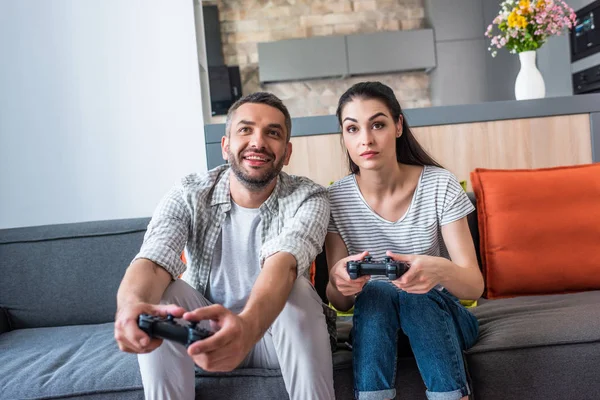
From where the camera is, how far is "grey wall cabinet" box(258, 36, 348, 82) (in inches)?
202

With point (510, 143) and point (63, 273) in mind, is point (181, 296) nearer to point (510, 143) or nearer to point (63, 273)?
point (63, 273)

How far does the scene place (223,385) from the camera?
1.34 meters

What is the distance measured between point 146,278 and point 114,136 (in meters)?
1.21

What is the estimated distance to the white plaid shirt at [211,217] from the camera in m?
1.39

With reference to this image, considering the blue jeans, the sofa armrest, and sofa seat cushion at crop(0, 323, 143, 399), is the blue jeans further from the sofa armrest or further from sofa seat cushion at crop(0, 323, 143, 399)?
the sofa armrest

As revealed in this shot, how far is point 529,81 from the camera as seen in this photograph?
8.34 feet

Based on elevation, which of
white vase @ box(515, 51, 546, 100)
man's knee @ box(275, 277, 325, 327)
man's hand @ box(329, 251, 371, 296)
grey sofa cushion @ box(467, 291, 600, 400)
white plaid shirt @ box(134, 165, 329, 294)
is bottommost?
grey sofa cushion @ box(467, 291, 600, 400)

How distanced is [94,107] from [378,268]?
1522 millimetres

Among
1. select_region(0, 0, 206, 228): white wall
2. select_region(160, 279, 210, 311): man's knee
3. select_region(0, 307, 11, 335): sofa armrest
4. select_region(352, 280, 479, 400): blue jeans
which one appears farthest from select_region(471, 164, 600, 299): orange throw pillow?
select_region(0, 307, 11, 335): sofa armrest

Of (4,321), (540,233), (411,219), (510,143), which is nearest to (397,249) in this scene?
(411,219)

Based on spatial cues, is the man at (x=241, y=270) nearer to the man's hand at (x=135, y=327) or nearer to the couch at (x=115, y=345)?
the man's hand at (x=135, y=327)

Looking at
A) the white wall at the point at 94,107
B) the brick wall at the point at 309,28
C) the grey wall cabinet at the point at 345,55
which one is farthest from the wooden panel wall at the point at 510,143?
the brick wall at the point at 309,28

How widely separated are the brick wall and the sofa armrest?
3.77 m

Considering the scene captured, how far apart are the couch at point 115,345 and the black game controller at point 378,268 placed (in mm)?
250
